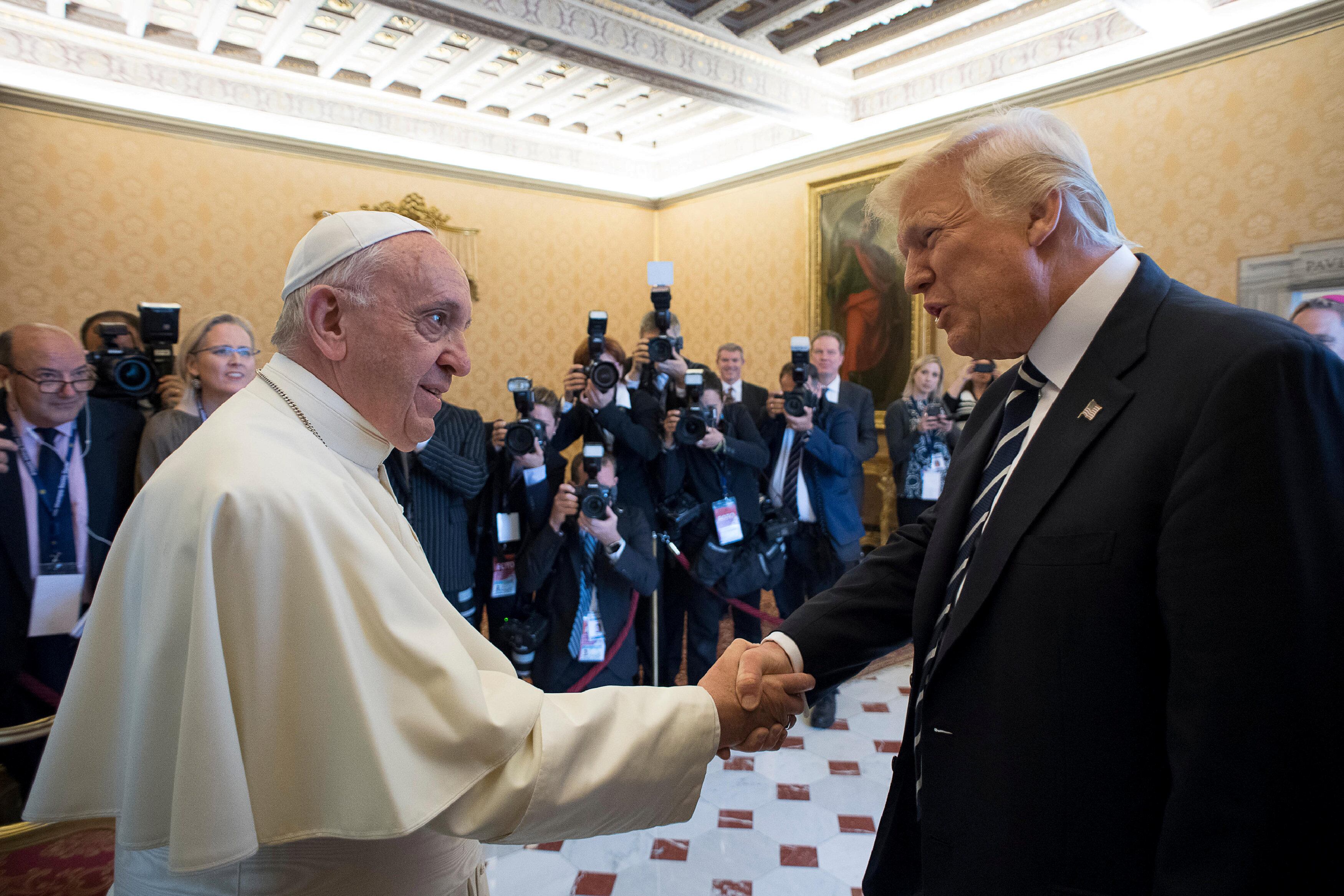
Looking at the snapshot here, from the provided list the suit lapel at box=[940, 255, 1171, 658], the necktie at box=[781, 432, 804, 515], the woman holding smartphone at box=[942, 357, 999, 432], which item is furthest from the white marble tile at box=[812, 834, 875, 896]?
the woman holding smartphone at box=[942, 357, 999, 432]

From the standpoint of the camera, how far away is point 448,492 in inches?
152

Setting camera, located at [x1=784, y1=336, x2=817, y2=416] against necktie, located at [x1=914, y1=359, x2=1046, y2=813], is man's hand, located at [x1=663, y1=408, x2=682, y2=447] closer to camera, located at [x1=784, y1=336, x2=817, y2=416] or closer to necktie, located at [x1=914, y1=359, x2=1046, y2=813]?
camera, located at [x1=784, y1=336, x2=817, y2=416]

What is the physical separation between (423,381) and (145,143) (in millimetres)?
7847

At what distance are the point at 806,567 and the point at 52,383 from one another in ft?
12.0

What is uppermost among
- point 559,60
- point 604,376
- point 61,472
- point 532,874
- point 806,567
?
point 559,60

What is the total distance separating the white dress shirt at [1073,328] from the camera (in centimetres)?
135

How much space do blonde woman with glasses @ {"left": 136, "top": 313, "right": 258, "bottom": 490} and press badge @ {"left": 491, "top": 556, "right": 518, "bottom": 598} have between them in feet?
4.41

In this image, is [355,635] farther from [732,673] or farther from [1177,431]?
[1177,431]

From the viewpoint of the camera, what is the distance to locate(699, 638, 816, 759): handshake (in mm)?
1548

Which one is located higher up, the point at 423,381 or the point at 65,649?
the point at 423,381

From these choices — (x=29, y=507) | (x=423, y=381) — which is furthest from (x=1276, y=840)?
(x=29, y=507)

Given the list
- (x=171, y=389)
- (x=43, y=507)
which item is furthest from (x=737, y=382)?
(x=43, y=507)

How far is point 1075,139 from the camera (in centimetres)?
148

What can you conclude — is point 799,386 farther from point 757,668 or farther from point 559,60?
point 559,60
